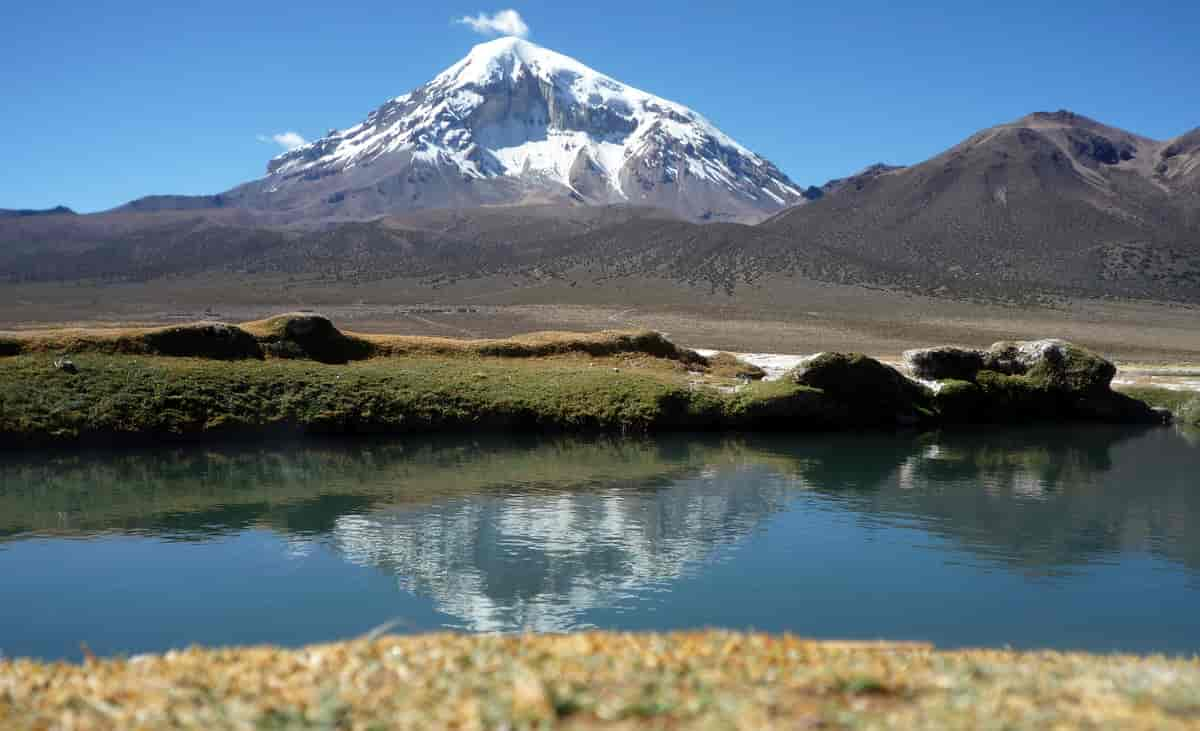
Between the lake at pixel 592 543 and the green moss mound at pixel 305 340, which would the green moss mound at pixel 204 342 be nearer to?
the green moss mound at pixel 305 340

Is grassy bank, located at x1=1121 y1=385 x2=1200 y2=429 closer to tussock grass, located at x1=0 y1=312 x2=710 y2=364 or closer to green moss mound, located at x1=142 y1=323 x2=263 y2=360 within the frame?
tussock grass, located at x1=0 y1=312 x2=710 y2=364

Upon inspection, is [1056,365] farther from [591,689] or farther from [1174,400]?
[591,689]

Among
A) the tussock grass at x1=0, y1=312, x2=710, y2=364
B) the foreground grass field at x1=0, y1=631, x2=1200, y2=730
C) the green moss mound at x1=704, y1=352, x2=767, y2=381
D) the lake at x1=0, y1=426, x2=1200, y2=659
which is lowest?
the lake at x1=0, y1=426, x2=1200, y2=659

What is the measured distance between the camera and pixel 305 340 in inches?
1563

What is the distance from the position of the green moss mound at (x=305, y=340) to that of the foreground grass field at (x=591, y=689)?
3068 cm

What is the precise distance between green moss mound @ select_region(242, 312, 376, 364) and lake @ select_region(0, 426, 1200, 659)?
6.43 m

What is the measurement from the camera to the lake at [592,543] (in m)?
15.8

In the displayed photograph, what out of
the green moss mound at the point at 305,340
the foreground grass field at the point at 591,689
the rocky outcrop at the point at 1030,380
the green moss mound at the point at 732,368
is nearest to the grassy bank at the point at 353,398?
the green moss mound at the point at 305,340

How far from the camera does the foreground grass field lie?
695cm

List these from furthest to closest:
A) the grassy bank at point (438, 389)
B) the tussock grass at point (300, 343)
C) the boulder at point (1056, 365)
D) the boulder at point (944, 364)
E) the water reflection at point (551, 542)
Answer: the boulder at point (1056, 365) → the boulder at point (944, 364) → the tussock grass at point (300, 343) → the grassy bank at point (438, 389) → the water reflection at point (551, 542)

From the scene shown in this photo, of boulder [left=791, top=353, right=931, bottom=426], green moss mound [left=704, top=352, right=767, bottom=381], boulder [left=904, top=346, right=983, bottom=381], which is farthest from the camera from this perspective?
green moss mound [left=704, top=352, right=767, bottom=381]

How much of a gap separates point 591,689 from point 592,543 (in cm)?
1354

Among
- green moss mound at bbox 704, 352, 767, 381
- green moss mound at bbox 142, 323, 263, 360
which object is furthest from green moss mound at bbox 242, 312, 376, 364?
green moss mound at bbox 704, 352, 767, 381

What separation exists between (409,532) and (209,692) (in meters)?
14.4
